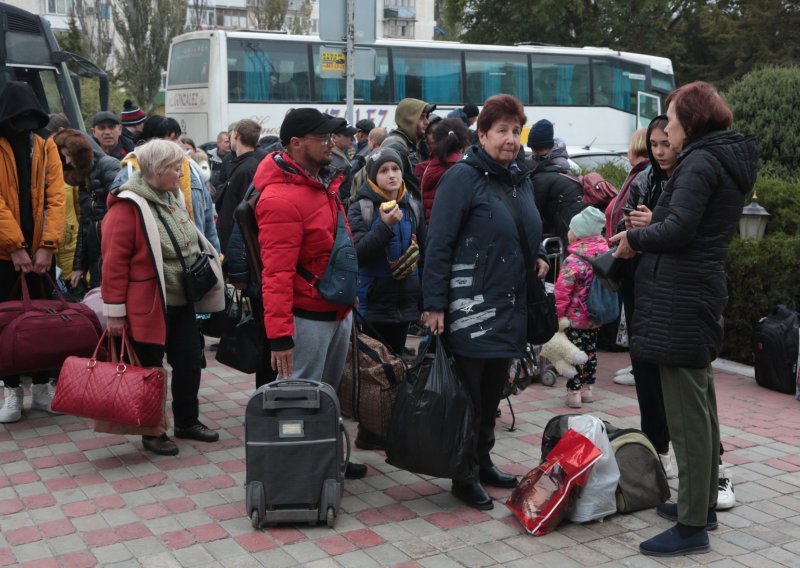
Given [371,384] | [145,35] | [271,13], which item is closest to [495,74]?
[145,35]

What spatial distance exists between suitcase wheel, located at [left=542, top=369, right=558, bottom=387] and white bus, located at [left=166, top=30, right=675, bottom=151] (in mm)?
13172

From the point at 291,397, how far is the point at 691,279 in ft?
6.11

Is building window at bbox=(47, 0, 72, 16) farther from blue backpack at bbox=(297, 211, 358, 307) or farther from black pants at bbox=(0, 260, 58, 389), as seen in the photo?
blue backpack at bbox=(297, 211, 358, 307)

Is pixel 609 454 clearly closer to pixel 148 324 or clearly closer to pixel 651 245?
pixel 651 245

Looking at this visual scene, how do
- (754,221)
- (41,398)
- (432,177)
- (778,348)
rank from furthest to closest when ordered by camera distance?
(754,221) → (778,348) → (432,177) → (41,398)

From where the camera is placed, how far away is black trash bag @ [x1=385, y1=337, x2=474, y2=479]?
446cm

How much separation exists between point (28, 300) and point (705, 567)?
4.20m

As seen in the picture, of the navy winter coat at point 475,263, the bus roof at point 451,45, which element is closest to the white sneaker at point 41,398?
the navy winter coat at point 475,263

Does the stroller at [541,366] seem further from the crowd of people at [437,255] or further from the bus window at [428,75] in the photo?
the bus window at [428,75]

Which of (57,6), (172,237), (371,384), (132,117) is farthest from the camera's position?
(57,6)

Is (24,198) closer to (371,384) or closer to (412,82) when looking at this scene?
(371,384)

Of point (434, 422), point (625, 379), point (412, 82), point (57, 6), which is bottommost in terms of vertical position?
point (625, 379)

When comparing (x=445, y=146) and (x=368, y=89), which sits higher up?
(x=368, y=89)

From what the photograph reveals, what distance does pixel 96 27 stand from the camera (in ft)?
128
